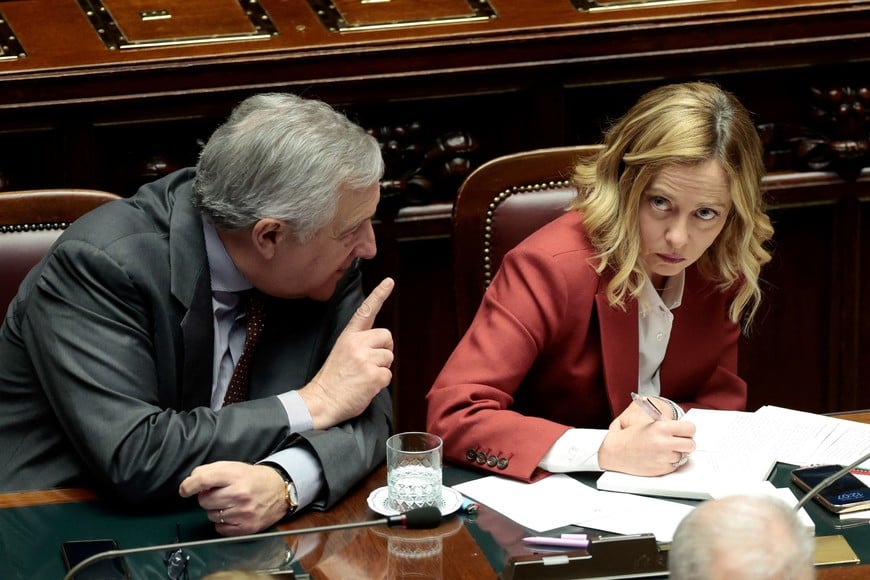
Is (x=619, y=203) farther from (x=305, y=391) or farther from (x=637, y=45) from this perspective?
(x=637, y=45)

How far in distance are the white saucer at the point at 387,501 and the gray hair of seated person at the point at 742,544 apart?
0.80 meters

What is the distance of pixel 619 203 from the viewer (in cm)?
231

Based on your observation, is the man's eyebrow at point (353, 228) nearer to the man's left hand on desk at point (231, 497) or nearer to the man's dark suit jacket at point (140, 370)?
the man's dark suit jacket at point (140, 370)

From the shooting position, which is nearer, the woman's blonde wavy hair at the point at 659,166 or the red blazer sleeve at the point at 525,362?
the red blazer sleeve at the point at 525,362

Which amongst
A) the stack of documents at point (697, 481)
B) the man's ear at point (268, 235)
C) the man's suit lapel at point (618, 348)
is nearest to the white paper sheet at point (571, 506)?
the stack of documents at point (697, 481)

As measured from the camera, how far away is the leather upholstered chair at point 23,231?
7.56 feet

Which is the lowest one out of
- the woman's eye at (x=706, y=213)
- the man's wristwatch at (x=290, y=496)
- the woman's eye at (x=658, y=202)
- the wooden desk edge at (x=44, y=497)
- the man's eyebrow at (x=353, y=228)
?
the man's wristwatch at (x=290, y=496)

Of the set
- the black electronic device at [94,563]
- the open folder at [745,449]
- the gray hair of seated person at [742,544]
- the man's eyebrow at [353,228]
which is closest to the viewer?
the gray hair of seated person at [742,544]

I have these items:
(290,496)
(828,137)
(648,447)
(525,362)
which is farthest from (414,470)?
(828,137)

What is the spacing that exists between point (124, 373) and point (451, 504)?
1.87 ft

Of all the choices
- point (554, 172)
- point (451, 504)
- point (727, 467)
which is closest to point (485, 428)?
A: point (451, 504)

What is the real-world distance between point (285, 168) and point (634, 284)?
28.0 inches

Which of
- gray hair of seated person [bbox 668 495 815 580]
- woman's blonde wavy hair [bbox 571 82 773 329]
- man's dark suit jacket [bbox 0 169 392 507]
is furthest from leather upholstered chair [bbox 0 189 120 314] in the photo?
gray hair of seated person [bbox 668 495 815 580]

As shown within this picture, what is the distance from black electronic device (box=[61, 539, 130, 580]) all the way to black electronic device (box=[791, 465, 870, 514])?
100 centimetres
